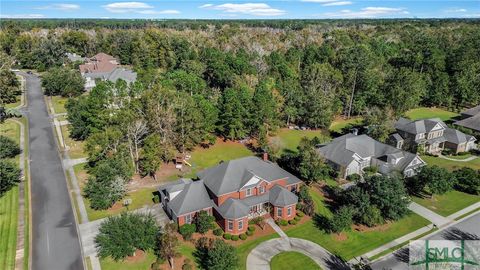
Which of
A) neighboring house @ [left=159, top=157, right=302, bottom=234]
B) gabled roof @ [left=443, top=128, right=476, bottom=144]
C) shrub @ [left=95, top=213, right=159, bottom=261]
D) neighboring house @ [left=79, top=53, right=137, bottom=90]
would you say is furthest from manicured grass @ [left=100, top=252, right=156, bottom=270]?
neighboring house @ [left=79, top=53, right=137, bottom=90]

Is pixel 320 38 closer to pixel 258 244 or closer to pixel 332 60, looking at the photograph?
pixel 332 60

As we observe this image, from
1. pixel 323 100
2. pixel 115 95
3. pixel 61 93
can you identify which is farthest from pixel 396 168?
pixel 61 93

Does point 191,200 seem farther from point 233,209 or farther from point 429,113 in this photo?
point 429,113

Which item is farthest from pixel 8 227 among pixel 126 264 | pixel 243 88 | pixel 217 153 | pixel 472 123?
pixel 472 123

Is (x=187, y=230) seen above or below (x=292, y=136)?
below

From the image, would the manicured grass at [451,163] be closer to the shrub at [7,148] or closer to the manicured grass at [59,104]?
the shrub at [7,148]

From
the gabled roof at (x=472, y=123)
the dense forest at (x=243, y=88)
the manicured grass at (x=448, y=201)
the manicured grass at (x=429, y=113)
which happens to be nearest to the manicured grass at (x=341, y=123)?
the dense forest at (x=243, y=88)
